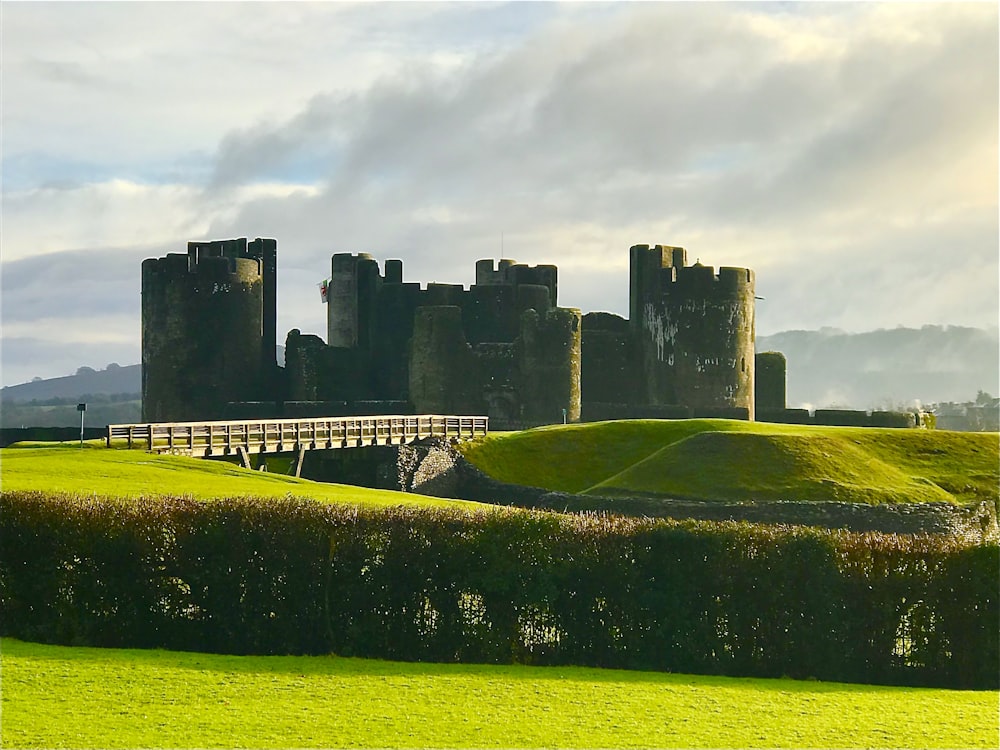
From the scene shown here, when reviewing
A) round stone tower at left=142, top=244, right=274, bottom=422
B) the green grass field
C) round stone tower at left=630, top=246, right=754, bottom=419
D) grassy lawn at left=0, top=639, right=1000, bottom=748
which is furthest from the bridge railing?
grassy lawn at left=0, top=639, right=1000, bottom=748

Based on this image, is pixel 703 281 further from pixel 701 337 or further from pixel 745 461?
pixel 745 461

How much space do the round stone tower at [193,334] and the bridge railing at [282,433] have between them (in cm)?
1209

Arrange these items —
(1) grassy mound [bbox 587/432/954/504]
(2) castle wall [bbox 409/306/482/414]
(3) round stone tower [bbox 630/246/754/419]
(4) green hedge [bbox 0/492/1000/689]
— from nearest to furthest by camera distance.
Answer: (4) green hedge [bbox 0/492/1000/689], (1) grassy mound [bbox 587/432/954/504], (2) castle wall [bbox 409/306/482/414], (3) round stone tower [bbox 630/246/754/419]

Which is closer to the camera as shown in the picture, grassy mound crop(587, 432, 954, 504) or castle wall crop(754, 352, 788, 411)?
grassy mound crop(587, 432, 954, 504)

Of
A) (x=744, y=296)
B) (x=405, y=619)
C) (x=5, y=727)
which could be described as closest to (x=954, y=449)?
(x=744, y=296)

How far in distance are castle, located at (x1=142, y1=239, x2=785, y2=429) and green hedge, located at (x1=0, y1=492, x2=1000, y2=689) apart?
39.8 metres

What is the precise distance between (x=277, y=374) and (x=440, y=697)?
4676 cm

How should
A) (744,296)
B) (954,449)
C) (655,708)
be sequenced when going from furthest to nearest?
(744,296) < (954,449) < (655,708)

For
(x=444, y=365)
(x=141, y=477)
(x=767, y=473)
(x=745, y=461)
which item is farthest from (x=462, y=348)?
(x=141, y=477)

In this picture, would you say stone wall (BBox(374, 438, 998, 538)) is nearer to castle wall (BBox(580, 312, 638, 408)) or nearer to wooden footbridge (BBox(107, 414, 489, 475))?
wooden footbridge (BBox(107, 414, 489, 475))

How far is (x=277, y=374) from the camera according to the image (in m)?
63.1

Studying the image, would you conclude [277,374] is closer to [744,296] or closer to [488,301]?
[488,301]

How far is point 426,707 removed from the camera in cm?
1695

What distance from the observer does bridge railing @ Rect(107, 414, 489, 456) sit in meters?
37.9
